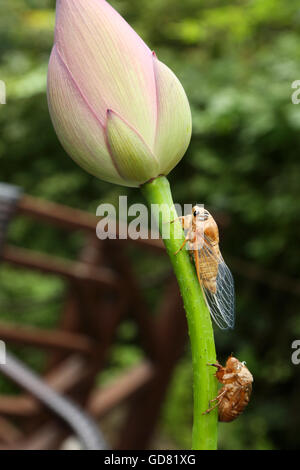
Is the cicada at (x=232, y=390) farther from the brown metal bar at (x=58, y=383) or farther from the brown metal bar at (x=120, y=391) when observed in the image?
the brown metal bar at (x=120, y=391)

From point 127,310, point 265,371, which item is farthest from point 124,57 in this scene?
point 265,371

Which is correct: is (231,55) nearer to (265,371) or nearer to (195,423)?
(265,371)

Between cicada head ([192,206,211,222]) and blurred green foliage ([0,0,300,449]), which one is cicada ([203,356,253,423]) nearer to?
cicada head ([192,206,211,222])

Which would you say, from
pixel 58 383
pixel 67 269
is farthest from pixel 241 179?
pixel 58 383

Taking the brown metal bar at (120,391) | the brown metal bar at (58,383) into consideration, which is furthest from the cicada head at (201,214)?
the brown metal bar at (120,391)

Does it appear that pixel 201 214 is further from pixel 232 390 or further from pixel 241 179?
pixel 241 179

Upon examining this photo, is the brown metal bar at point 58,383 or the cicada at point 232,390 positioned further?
the brown metal bar at point 58,383

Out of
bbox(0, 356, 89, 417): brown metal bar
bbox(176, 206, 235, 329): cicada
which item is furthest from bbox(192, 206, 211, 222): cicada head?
bbox(0, 356, 89, 417): brown metal bar
